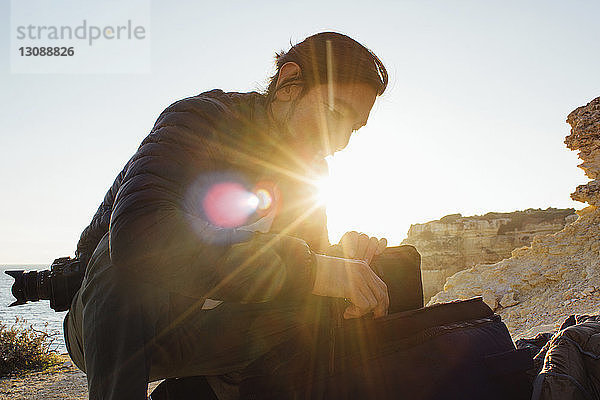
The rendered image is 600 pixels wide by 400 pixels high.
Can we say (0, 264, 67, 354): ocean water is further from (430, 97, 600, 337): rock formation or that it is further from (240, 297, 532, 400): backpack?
(240, 297, 532, 400): backpack

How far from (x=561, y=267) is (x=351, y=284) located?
8387 millimetres

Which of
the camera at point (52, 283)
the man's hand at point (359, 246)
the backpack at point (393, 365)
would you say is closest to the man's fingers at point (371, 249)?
the man's hand at point (359, 246)

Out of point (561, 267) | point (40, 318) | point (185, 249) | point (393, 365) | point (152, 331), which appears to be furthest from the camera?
point (40, 318)

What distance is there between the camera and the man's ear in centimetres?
182

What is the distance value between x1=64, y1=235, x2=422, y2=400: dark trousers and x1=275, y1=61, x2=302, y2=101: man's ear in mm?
787

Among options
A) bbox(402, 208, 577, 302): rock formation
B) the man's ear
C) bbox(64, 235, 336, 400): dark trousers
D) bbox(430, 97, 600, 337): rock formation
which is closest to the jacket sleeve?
bbox(64, 235, 336, 400): dark trousers

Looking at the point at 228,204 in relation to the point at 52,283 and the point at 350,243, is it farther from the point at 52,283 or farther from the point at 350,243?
the point at 52,283

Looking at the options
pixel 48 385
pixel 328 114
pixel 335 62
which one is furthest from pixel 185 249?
pixel 48 385

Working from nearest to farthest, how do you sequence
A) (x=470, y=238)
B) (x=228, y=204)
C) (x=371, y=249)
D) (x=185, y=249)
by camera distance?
(x=185, y=249) → (x=228, y=204) → (x=371, y=249) → (x=470, y=238)

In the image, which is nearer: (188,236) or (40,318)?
(188,236)

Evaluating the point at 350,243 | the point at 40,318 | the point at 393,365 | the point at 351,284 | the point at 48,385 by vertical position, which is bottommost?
the point at 40,318

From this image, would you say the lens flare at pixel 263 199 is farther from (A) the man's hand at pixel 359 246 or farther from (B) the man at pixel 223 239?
(A) the man's hand at pixel 359 246

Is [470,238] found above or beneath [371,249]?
beneath

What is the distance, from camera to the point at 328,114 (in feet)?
5.90
